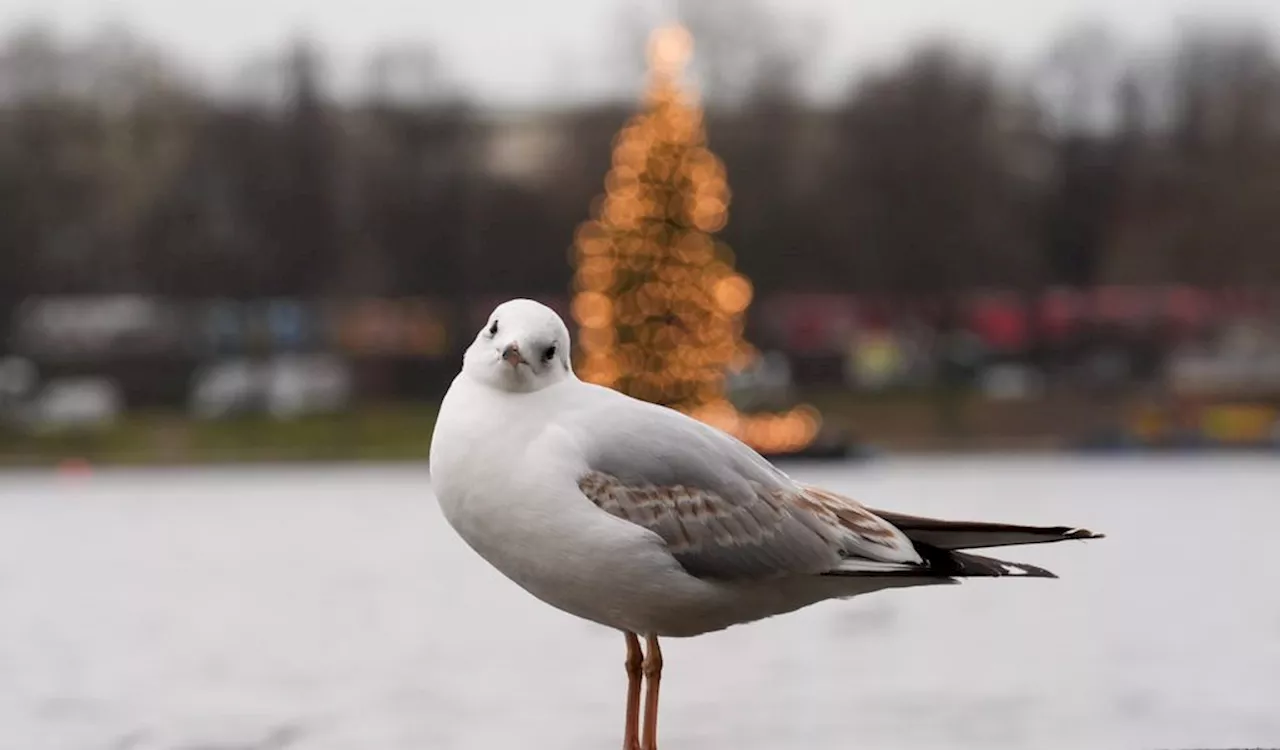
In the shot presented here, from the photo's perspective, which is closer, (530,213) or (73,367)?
(73,367)

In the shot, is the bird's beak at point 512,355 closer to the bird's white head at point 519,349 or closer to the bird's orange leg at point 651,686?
the bird's white head at point 519,349

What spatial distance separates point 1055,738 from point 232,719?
2.19 meters

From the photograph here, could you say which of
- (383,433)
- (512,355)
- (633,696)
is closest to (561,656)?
(633,696)

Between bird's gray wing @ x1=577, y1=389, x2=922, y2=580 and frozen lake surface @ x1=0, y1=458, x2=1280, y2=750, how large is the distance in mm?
1063

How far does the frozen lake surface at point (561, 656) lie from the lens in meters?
5.70

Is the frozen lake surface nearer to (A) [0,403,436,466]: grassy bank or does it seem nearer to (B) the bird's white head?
(B) the bird's white head

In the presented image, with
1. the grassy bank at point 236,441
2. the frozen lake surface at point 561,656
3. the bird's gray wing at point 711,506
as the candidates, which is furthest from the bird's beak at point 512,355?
the grassy bank at point 236,441

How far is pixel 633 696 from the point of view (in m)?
4.48

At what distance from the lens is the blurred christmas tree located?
2375 cm

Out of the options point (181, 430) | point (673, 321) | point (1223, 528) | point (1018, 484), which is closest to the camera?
point (1223, 528)

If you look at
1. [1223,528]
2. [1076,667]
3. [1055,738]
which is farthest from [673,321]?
[1055,738]

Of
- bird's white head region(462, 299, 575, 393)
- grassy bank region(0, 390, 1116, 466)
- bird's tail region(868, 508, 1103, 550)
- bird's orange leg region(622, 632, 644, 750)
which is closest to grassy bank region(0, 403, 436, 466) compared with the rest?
grassy bank region(0, 390, 1116, 466)

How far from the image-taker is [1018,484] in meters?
20.5

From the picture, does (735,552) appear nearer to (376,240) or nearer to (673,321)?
(673,321)
